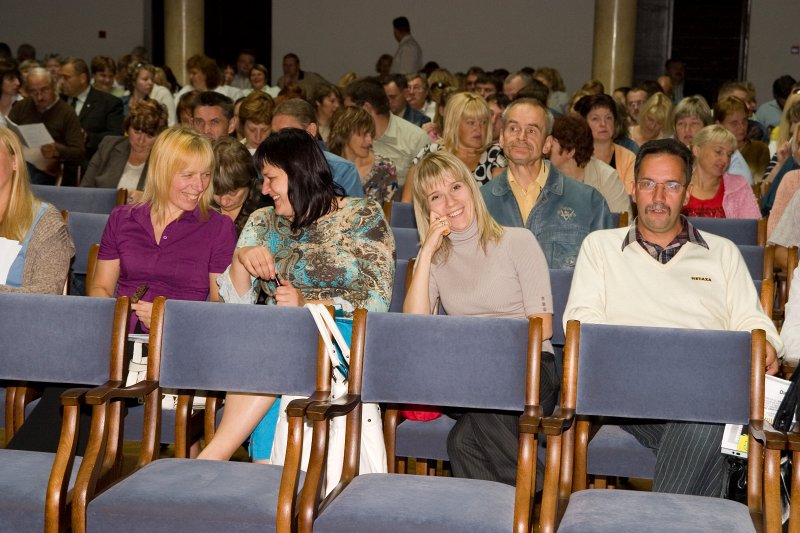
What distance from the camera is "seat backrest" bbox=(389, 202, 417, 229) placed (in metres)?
5.53

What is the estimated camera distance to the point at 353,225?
364 centimetres

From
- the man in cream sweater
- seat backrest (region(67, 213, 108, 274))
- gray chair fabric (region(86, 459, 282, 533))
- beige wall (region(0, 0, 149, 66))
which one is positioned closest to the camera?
gray chair fabric (region(86, 459, 282, 533))

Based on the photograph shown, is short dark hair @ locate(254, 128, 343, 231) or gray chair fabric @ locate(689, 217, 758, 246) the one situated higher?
short dark hair @ locate(254, 128, 343, 231)

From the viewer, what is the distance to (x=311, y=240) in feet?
Answer: 11.9

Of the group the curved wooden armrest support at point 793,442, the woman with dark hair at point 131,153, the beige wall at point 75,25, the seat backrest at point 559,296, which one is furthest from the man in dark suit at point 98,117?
the curved wooden armrest support at point 793,442

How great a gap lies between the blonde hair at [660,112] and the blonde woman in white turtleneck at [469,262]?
4082mm

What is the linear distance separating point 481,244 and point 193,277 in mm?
1103

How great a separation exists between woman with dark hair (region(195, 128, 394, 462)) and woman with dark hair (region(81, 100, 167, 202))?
6.45 ft

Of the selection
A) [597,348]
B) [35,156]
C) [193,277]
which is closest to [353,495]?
[597,348]

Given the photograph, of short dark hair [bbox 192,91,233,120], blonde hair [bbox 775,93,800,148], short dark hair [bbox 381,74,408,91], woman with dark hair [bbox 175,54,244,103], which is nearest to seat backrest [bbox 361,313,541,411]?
short dark hair [bbox 192,91,233,120]

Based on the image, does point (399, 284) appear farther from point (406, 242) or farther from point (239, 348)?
point (239, 348)

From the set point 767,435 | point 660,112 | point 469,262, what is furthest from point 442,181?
point 660,112

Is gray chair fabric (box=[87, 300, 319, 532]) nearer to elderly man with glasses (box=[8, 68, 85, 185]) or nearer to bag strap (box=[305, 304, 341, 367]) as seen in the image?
bag strap (box=[305, 304, 341, 367])

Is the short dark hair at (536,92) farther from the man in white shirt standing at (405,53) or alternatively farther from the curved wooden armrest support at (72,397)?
the curved wooden armrest support at (72,397)
